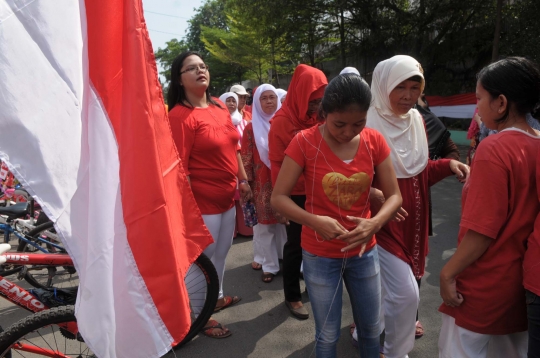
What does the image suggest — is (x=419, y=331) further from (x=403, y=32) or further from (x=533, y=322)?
(x=403, y=32)

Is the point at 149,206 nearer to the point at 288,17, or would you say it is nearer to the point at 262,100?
the point at 262,100

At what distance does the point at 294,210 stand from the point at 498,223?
793 mm

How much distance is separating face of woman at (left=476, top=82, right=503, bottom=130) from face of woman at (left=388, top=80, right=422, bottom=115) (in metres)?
0.58

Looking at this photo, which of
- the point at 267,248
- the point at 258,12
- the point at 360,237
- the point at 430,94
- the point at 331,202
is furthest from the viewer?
the point at 258,12

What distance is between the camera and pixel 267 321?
10.5 feet

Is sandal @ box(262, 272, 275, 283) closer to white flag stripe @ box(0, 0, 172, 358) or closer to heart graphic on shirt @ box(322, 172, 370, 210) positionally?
heart graphic on shirt @ box(322, 172, 370, 210)

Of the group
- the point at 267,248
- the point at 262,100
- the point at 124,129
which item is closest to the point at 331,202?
the point at 124,129

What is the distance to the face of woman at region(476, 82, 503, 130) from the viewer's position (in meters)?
1.60

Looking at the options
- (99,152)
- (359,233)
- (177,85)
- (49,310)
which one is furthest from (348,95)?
(49,310)

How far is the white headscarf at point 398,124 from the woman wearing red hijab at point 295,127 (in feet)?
2.21

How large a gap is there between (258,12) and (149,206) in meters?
16.1

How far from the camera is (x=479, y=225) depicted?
1.52m

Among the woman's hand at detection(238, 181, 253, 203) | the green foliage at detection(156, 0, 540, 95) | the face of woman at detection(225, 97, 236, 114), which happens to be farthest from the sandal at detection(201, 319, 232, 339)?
the green foliage at detection(156, 0, 540, 95)

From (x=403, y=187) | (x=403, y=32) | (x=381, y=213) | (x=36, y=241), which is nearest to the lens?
(x=381, y=213)
